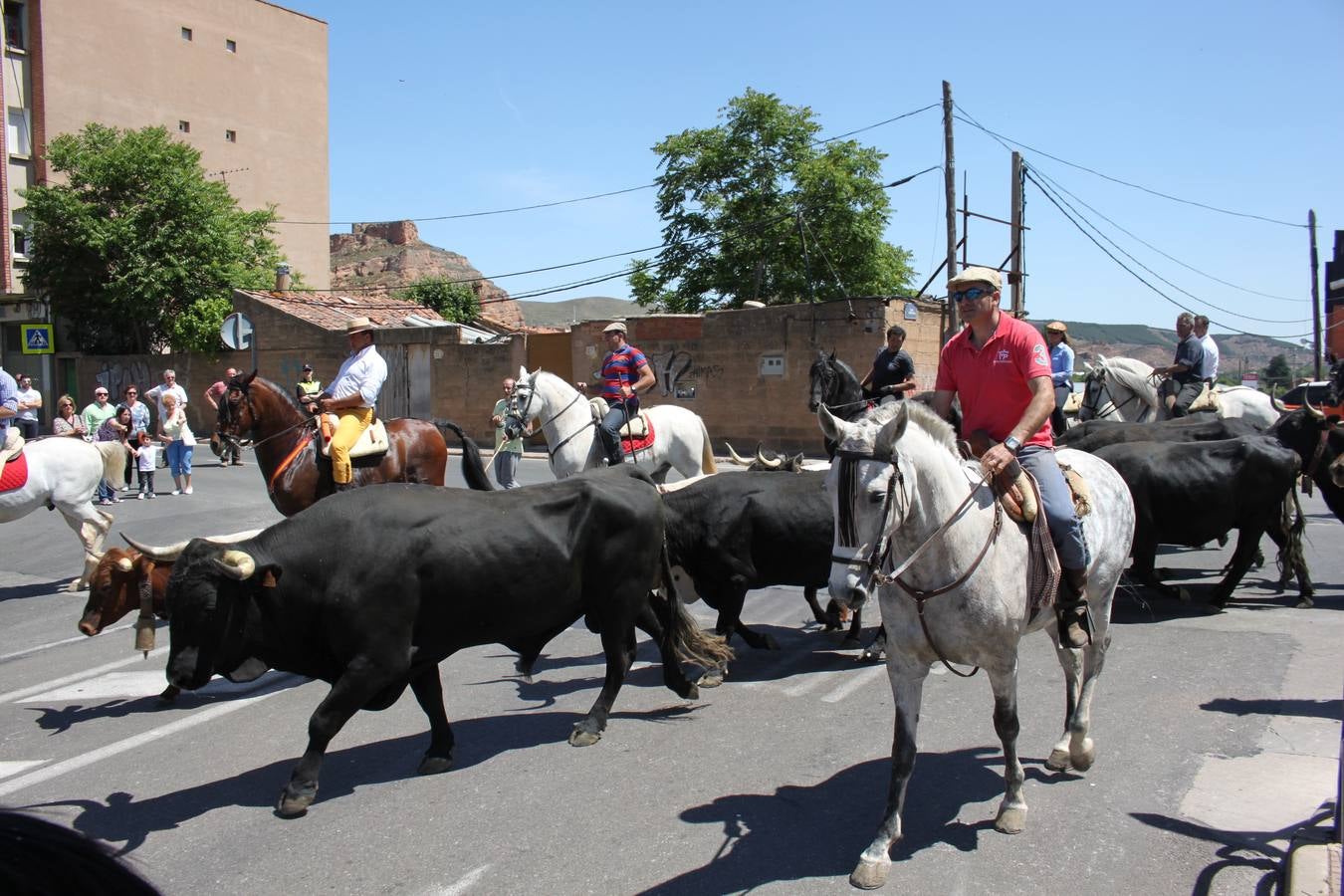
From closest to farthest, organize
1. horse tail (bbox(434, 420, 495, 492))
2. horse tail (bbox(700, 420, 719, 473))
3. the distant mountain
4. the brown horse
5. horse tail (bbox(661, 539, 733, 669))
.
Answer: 1. horse tail (bbox(661, 539, 733, 669))
2. the brown horse
3. horse tail (bbox(434, 420, 495, 492))
4. horse tail (bbox(700, 420, 719, 473))
5. the distant mountain

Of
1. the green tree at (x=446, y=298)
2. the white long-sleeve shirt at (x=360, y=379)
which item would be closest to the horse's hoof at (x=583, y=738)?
the white long-sleeve shirt at (x=360, y=379)

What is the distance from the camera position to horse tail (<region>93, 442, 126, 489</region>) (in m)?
11.0

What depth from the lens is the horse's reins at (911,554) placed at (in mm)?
3979

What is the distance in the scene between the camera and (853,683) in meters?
6.86

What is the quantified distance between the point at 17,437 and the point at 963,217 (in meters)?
19.8

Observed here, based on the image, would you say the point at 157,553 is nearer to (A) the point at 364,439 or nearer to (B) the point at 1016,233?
(A) the point at 364,439

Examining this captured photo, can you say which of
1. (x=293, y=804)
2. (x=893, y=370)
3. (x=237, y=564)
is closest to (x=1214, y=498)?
(x=893, y=370)

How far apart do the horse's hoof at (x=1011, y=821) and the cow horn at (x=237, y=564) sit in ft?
11.9

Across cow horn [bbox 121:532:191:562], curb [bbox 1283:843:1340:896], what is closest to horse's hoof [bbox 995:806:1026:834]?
curb [bbox 1283:843:1340:896]

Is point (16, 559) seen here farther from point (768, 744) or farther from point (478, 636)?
point (768, 744)

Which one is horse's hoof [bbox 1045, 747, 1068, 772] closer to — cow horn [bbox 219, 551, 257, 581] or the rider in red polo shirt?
the rider in red polo shirt

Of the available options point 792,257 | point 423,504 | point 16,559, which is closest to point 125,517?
point 16,559

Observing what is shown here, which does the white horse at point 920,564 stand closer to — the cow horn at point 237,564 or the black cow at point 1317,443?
the cow horn at point 237,564

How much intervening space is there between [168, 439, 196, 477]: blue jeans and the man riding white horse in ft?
29.6
